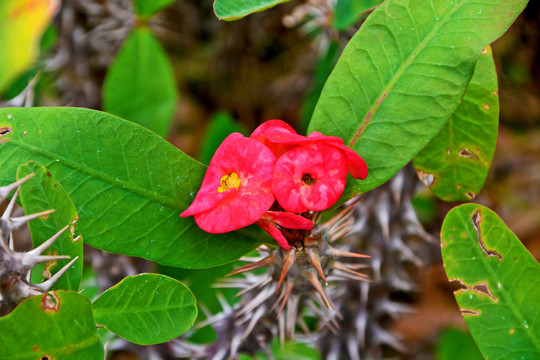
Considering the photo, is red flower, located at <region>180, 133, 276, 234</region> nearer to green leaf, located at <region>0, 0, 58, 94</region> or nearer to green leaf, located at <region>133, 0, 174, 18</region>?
green leaf, located at <region>0, 0, 58, 94</region>

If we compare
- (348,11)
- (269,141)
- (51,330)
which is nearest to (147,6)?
(348,11)

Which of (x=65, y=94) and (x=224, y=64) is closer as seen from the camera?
(x=65, y=94)

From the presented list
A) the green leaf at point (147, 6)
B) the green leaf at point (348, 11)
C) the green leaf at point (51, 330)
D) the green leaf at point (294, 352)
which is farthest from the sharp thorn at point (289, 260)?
the green leaf at point (294, 352)

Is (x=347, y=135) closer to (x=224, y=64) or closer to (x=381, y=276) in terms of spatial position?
(x=381, y=276)

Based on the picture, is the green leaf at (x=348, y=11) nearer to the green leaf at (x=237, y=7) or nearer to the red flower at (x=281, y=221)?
the green leaf at (x=237, y=7)

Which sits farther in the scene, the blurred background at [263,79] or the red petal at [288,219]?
the blurred background at [263,79]

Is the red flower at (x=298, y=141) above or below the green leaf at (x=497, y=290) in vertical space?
above

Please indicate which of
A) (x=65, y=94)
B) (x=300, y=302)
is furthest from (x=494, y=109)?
(x=65, y=94)
